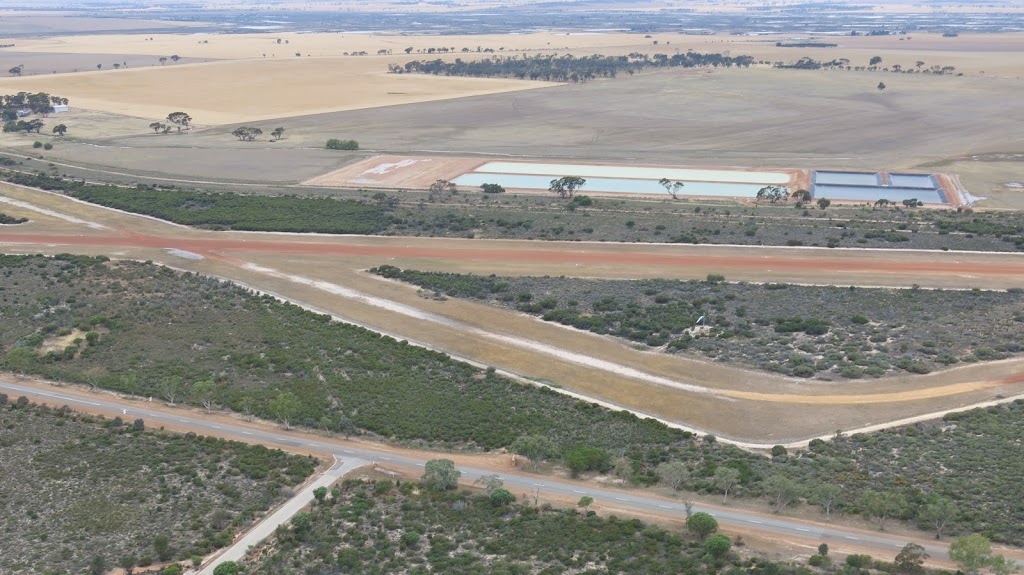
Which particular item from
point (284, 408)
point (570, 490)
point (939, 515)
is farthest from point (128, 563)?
point (939, 515)

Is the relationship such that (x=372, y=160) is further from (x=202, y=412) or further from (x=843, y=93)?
(x=843, y=93)

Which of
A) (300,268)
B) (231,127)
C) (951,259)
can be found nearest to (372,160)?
(231,127)

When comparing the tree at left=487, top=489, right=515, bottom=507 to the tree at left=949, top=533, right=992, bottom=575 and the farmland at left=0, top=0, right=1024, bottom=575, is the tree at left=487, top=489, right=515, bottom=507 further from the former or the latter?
the tree at left=949, top=533, right=992, bottom=575

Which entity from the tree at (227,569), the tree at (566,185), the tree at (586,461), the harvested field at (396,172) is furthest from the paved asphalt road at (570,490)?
the harvested field at (396,172)

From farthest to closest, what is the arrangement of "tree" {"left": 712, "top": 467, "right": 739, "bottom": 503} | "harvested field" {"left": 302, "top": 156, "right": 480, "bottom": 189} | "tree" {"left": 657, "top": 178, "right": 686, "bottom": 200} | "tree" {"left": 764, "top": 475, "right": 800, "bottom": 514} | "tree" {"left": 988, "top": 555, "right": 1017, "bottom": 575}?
"harvested field" {"left": 302, "top": 156, "right": 480, "bottom": 189} → "tree" {"left": 657, "top": 178, "right": 686, "bottom": 200} → "tree" {"left": 712, "top": 467, "right": 739, "bottom": 503} → "tree" {"left": 764, "top": 475, "right": 800, "bottom": 514} → "tree" {"left": 988, "top": 555, "right": 1017, "bottom": 575}

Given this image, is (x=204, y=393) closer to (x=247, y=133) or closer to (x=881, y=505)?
(x=881, y=505)

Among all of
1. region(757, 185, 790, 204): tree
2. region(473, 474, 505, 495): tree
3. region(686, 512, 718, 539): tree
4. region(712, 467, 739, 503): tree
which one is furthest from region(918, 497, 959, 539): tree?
region(757, 185, 790, 204): tree

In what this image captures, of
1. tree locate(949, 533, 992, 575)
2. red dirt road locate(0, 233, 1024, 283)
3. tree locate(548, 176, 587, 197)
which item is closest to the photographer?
tree locate(949, 533, 992, 575)
